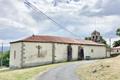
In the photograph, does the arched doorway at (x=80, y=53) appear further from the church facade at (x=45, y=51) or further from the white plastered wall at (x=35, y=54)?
the white plastered wall at (x=35, y=54)

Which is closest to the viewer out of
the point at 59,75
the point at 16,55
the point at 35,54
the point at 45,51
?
the point at 59,75

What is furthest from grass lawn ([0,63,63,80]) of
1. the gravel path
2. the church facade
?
the church facade

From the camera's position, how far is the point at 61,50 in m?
56.1

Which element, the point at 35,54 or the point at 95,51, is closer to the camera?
the point at 35,54

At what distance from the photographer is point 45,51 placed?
5319cm

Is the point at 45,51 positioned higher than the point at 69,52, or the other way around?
the point at 45,51

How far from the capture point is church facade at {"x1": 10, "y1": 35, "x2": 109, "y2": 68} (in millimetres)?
50319

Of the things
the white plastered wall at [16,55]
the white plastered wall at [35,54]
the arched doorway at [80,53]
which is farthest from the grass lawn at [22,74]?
the arched doorway at [80,53]

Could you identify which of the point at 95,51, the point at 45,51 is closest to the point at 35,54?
the point at 45,51

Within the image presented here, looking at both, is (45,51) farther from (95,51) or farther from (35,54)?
(95,51)

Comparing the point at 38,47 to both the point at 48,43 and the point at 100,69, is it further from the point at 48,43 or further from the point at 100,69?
the point at 100,69

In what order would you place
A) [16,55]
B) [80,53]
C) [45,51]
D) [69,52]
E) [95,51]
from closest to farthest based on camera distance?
[16,55] < [45,51] < [69,52] < [80,53] < [95,51]

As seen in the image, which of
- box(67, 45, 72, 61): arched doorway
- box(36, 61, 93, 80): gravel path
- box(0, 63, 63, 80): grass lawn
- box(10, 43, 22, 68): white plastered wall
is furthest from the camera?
box(67, 45, 72, 61): arched doorway

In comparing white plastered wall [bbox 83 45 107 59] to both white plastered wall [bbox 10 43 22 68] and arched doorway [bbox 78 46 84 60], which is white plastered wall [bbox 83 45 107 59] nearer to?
arched doorway [bbox 78 46 84 60]
